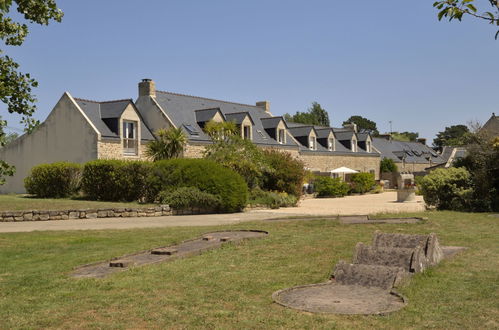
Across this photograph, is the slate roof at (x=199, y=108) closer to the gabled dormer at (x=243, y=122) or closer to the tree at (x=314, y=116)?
the gabled dormer at (x=243, y=122)

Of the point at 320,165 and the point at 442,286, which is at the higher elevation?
the point at 320,165

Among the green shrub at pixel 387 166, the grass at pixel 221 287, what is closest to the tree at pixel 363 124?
the green shrub at pixel 387 166

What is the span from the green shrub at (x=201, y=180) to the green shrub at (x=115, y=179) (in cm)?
82

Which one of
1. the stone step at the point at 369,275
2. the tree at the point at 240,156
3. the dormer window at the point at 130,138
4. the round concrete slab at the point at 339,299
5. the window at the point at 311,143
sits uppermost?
the window at the point at 311,143

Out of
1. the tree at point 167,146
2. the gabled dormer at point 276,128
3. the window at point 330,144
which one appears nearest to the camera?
the tree at point 167,146

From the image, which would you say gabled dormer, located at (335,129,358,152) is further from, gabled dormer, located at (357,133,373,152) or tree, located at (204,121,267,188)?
tree, located at (204,121,267,188)

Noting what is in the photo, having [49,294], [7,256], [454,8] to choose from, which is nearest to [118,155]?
[7,256]

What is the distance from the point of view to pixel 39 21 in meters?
9.66

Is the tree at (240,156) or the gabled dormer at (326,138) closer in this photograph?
the tree at (240,156)

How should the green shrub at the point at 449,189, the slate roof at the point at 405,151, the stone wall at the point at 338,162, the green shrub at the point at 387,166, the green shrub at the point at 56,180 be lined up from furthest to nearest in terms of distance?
1. the slate roof at the point at 405,151
2. the green shrub at the point at 387,166
3. the stone wall at the point at 338,162
4. the green shrub at the point at 56,180
5. the green shrub at the point at 449,189

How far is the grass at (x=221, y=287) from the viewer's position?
5277 millimetres

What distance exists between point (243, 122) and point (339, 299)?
1301 inches

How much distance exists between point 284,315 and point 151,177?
18713mm

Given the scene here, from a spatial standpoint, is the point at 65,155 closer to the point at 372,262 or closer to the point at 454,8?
the point at 372,262
